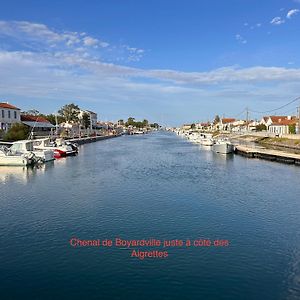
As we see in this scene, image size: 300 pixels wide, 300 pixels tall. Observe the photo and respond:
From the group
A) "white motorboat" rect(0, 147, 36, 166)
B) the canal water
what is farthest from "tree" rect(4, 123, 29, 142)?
the canal water

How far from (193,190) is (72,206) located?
29.9 feet

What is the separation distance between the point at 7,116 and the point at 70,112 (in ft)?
177

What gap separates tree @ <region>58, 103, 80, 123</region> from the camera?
380 ft

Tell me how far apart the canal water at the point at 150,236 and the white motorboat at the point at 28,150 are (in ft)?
40.3

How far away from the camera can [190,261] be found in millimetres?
12078

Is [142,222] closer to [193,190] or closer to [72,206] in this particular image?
[72,206]

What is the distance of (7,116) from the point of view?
62.9m

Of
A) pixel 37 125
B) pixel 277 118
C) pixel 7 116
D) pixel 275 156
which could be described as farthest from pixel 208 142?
pixel 277 118

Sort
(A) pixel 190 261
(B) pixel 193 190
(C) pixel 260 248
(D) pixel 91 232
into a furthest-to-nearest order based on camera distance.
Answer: (B) pixel 193 190, (D) pixel 91 232, (C) pixel 260 248, (A) pixel 190 261

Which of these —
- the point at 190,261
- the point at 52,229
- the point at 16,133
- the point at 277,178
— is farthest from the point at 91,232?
the point at 16,133

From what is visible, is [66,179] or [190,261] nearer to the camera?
[190,261]

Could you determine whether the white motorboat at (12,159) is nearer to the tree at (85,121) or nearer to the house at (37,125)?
the house at (37,125)

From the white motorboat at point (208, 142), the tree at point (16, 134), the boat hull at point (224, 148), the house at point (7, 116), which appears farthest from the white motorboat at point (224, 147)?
the house at point (7, 116)

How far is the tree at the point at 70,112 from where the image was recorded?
115812mm
